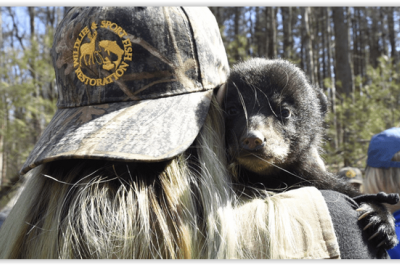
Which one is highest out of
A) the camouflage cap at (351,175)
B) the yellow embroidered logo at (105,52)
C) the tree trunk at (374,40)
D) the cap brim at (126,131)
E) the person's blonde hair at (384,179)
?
the tree trunk at (374,40)

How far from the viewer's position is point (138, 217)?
104 centimetres

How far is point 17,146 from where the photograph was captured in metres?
11.6

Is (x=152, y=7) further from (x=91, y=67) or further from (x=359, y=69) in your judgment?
(x=359, y=69)

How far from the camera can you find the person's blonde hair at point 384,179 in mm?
2445

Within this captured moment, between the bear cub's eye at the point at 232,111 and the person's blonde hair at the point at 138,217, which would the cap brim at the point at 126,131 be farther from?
the bear cub's eye at the point at 232,111

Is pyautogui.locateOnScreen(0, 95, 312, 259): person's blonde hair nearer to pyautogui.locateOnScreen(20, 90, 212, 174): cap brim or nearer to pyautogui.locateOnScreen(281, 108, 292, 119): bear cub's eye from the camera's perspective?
pyautogui.locateOnScreen(20, 90, 212, 174): cap brim

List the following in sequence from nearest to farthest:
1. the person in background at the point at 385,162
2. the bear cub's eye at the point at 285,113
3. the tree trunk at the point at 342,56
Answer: the bear cub's eye at the point at 285,113
the person in background at the point at 385,162
the tree trunk at the point at 342,56

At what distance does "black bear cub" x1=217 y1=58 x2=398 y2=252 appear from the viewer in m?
1.67

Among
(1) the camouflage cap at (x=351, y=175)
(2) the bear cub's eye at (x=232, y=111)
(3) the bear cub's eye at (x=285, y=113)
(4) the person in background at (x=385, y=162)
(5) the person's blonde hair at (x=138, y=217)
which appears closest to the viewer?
(5) the person's blonde hair at (x=138, y=217)

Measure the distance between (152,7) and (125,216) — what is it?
2.86 feet

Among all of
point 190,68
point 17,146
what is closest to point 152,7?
point 190,68

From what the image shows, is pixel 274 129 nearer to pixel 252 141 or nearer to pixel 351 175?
pixel 252 141

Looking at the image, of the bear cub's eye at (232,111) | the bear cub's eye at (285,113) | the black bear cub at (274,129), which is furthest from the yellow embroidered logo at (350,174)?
the bear cub's eye at (232,111)

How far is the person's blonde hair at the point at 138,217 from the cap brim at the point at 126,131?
0.32ft
